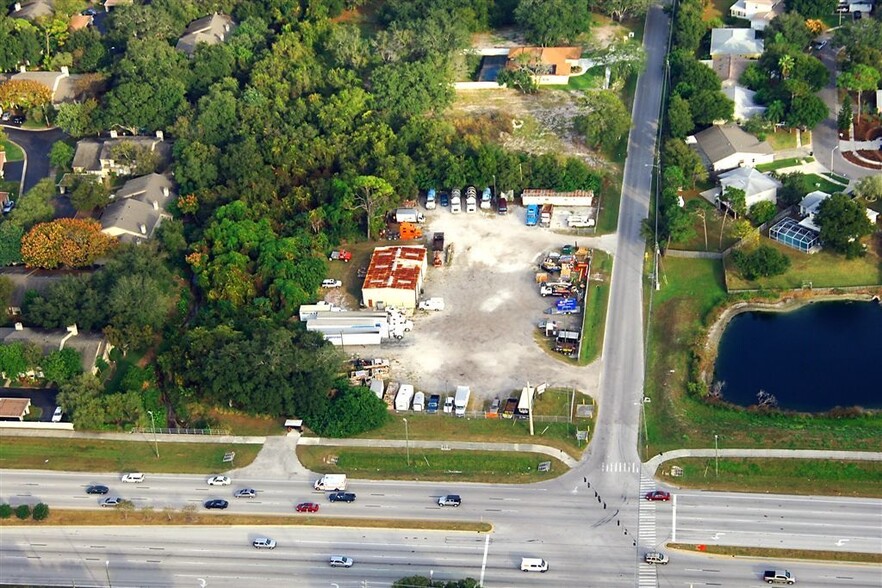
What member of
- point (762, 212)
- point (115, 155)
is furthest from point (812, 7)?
point (115, 155)

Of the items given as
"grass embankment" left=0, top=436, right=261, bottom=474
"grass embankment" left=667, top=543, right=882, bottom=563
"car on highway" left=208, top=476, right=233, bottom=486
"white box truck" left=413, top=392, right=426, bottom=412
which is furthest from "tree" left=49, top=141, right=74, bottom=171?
"grass embankment" left=667, top=543, right=882, bottom=563

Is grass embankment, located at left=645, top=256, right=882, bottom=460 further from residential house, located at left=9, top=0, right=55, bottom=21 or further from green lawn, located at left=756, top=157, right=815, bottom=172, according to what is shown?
residential house, located at left=9, top=0, right=55, bottom=21

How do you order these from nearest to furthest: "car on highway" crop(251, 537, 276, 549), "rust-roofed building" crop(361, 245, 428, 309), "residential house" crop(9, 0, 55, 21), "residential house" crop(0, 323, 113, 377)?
"car on highway" crop(251, 537, 276, 549) < "residential house" crop(0, 323, 113, 377) < "rust-roofed building" crop(361, 245, 428, 309) < "residential house" crop(9, 0, 55, 21)

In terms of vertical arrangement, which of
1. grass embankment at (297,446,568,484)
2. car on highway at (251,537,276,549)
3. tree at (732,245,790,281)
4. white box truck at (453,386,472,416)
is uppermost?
tree at (732,245,790,281)

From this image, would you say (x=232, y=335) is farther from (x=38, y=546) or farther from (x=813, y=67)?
(x=813, y=67)

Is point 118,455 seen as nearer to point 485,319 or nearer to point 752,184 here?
point 485,319

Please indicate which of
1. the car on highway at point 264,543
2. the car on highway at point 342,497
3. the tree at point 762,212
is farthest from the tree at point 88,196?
the tree at point 762,212
